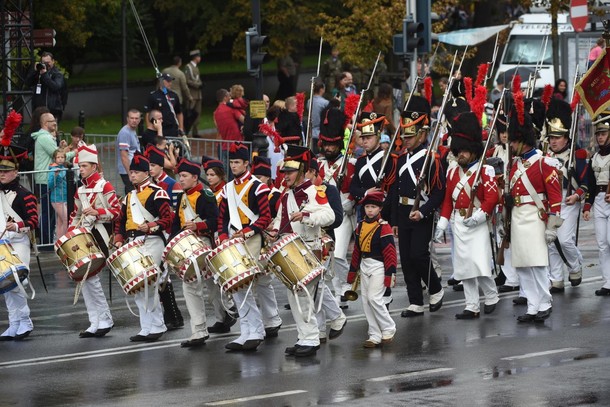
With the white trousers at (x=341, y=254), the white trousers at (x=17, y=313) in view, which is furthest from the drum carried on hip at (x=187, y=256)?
the white trousers at (x=341, y=254)

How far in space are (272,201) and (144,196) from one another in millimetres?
1577

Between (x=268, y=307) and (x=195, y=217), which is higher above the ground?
(x=195, y=217)

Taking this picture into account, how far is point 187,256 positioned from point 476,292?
10.5 ft

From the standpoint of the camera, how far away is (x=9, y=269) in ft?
Result: 53.6

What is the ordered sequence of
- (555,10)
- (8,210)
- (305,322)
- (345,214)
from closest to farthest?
1. (305,322)
2. (8,210)
3. (345,214)
4. (555,10)

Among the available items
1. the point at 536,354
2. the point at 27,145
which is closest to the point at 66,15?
the point at 27,145

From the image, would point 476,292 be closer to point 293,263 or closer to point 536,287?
point 536,287

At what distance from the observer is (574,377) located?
13320 mm

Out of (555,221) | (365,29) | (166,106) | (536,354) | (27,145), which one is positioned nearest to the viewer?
(536,354)

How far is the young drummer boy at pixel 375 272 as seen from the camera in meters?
15.2

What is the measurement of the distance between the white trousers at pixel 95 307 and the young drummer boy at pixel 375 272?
2.75m

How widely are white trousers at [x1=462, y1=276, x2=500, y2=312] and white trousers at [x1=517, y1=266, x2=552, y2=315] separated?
0.35m

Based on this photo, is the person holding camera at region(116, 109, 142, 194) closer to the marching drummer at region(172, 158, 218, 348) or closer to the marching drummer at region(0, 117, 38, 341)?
the marching drummer at region(0, 117, 38, 341)

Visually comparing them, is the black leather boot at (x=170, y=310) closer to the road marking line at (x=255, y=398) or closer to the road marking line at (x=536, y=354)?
the road marking line at (x=255, y=398)
